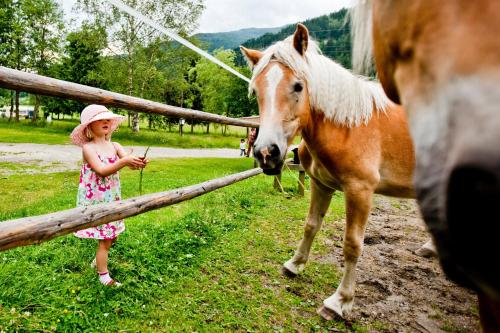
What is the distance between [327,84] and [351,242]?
133cm

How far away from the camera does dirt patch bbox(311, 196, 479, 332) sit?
2.62 metres

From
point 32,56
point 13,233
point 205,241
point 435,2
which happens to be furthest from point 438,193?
point 32,56

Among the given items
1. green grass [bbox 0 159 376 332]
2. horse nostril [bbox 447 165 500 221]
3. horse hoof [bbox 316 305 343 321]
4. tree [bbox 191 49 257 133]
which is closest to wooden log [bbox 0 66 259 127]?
green grass [bbox 0 159 376 332]

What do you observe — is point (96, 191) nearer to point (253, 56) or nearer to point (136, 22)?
point (253, 56)

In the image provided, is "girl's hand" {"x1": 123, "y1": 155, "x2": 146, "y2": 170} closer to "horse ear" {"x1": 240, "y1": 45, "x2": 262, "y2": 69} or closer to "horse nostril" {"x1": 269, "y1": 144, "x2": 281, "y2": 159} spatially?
"horse nostril" {"x1": 269, "y1": 144, "x2": 281, "y2": 159}

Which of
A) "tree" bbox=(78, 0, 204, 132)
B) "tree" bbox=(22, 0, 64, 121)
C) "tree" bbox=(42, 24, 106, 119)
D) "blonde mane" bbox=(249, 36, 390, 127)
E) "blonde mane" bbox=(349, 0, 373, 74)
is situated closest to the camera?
"blonde mane" bbox=(349, 0, 373, 74)

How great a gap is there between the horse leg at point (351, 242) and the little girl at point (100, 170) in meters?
1.67

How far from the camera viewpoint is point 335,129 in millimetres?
2719

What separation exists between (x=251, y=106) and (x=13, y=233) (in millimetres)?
33949

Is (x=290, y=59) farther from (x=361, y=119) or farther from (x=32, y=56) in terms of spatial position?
(x=32, y=56)

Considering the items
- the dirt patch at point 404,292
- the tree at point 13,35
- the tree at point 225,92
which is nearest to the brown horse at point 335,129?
the dirt patch at point 404,292

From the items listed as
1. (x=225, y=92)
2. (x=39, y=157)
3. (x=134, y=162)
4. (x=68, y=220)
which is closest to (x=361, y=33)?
(x=68, y=220)

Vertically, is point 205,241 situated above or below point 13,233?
below

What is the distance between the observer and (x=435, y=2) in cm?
63
